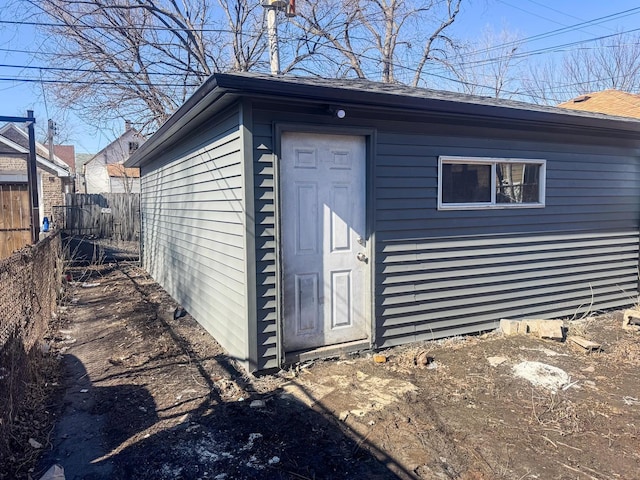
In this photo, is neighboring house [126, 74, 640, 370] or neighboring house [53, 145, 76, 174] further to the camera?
neighboring house [53, 145, 76, 174]

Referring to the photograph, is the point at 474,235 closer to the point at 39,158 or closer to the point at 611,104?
the point at 611,104

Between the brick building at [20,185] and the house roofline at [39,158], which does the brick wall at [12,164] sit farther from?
the house roofline at [39,158]

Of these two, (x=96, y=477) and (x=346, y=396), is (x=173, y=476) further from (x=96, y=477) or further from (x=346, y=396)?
(x=346, y=396)

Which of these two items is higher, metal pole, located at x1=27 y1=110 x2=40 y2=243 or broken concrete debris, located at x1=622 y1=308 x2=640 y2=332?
metal pole, located at x1=27 y1=110 x2=40 y2=243

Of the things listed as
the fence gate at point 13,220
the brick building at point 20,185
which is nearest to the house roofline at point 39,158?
the brick building at point 20,185

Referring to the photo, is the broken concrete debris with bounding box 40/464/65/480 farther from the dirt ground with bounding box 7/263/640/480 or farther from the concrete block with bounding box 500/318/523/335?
the concrete block with bounding box 500/318/523/335

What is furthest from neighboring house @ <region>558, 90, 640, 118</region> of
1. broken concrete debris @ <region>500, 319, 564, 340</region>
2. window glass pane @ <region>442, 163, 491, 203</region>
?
broken concrete debris @ <region>500, 319, 564, 340</region>

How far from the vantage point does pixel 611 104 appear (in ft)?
41.5

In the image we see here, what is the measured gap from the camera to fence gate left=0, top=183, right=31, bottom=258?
1123 cm

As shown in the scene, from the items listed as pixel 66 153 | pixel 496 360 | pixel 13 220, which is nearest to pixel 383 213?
pixel 496 360

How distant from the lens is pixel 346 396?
3.82m

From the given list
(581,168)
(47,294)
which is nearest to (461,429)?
(581,168)

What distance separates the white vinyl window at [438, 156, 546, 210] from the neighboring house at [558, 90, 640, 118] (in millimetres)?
7238

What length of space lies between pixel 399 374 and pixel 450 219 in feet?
6.43
